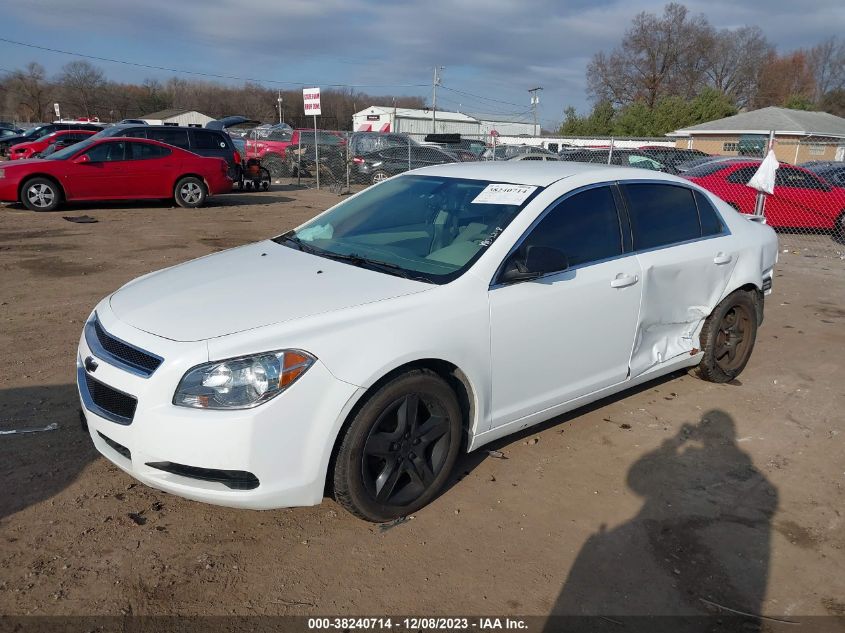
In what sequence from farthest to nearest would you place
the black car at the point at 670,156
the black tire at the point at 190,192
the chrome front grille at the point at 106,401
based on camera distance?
1. the black car at the point at 670,156
2. the black tire at the point at 190,192
3. the chrome front grille at the point at 106,401

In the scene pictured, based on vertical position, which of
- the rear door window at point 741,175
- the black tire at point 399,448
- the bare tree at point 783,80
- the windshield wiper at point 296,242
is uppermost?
the bare tree at point 783,80

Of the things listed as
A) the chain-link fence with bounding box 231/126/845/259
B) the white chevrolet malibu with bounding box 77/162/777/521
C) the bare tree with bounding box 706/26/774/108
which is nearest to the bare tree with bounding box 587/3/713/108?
the bare tree with bounding box 706/26/774/108

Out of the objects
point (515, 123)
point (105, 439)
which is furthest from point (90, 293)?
point (515, 123)

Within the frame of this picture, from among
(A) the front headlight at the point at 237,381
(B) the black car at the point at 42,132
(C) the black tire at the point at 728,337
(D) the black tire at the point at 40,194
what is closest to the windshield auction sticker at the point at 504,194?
(A) the front headlight at the point at 237,381

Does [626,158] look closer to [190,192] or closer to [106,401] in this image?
[190,192]

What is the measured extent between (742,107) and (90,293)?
7624 cm

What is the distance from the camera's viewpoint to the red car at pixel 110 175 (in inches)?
509

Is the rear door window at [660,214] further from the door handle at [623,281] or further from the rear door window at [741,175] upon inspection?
the rear door window at [741,175]

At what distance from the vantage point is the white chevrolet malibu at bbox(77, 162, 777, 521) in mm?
2707

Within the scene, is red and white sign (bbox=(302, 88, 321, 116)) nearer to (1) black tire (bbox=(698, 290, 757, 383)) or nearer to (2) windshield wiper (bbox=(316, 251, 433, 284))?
(1) black tire (bbox=(698, 290, 757, 383))

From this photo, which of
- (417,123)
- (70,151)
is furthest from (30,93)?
(70,151)

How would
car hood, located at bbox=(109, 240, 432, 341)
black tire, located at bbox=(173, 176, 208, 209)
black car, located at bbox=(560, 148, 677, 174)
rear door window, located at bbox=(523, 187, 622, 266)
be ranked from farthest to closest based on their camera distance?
black car, located at bbox=(560, 148, 677, 174) → black tire, located at bbox=(173, 176, 208, 209) → rear door window, located at bbox=(523, 187, 622, 266) → car hood, located at bbox=(109, 240, 432, 341)

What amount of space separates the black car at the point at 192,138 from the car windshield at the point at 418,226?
12.4 m

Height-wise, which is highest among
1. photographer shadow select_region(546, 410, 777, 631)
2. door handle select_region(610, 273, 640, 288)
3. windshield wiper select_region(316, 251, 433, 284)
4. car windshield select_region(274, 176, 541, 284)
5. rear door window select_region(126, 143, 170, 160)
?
rear door window select_region(126, 143, 170, 160)
